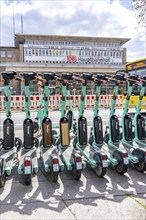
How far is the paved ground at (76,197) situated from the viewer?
3.07 metres

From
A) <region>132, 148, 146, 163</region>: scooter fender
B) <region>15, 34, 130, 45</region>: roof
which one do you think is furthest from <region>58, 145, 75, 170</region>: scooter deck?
<region>15, 34, 130, 45</region>: roof

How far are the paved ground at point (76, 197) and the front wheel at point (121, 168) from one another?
3.4 inches

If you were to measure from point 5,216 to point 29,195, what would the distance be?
642mm

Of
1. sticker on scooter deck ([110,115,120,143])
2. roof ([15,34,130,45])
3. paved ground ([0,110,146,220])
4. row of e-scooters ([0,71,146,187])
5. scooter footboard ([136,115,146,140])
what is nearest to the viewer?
paved ground ([0,110,146,220])

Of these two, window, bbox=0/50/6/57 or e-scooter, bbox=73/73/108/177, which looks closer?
e-scooter, bbox=73/73/108/177

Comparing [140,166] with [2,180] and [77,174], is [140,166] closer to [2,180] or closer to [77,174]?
[77,174]

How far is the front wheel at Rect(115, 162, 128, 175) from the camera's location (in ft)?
14.0

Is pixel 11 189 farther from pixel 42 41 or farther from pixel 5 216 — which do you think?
pixel 42 41

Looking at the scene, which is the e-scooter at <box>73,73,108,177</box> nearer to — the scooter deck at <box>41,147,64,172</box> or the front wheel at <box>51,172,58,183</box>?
the scooter deck at <box>41,147,64,172</box>

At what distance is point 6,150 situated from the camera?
4.95m

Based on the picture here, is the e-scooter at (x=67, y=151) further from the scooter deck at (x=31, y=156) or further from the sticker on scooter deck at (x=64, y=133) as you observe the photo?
the scooter deck at (x=31, y=156)

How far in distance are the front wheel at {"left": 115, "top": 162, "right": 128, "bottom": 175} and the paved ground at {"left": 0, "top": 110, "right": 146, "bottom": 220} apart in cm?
9

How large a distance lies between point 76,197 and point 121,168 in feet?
3.97

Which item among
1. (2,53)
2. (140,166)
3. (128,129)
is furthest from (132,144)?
(2,53)
